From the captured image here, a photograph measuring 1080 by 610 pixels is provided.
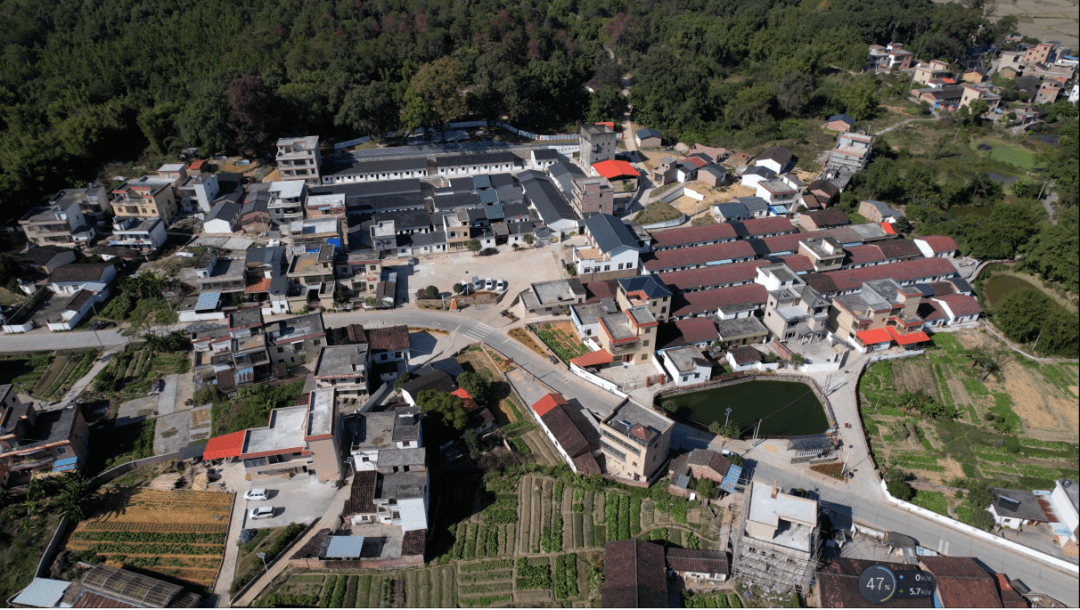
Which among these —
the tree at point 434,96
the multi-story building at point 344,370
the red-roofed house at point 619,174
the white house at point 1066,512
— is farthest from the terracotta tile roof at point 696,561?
the tree at point 434,96

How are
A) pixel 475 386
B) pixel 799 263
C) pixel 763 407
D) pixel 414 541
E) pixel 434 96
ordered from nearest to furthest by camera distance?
pixel 414 541
pixel 475 386
pixel 763 407
pixel 799 263
pixel 434 96

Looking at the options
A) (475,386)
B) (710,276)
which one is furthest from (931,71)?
(475,386)

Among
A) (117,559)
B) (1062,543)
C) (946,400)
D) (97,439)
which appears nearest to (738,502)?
(1062,543)

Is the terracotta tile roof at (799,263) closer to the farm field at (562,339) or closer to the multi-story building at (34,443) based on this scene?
the farm field at (562,339)

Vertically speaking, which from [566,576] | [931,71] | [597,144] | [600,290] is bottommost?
[566,576]

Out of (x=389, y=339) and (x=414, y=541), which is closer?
(x=414, y=541)

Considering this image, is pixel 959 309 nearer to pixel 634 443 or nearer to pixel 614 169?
pixel 634 443

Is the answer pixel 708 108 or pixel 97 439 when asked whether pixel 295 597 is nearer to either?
pixel 97 439
